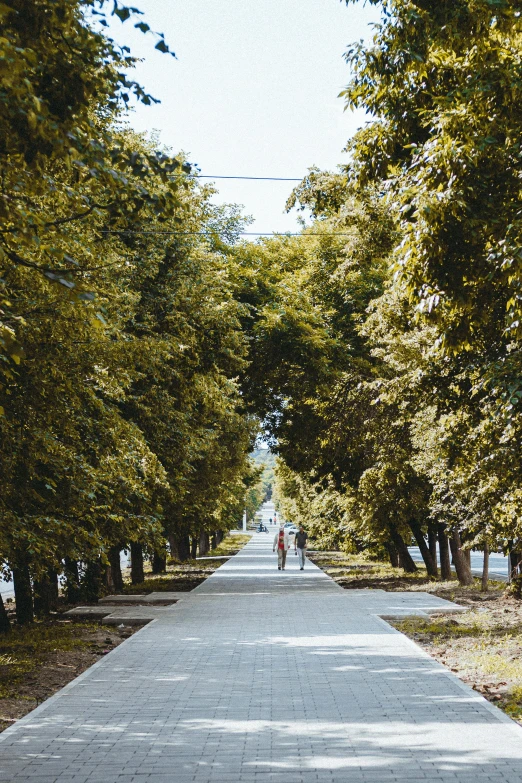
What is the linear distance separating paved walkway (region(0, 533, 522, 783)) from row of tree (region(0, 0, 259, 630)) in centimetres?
168

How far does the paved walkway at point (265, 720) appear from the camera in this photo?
5887 millimetres

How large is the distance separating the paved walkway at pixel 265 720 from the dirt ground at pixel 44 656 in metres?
0.38

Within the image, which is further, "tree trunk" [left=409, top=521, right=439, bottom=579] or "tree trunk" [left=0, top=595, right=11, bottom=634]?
"tree trunk" [left=409, top=521, right=439, bottom=579]

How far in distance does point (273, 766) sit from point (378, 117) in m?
6.52

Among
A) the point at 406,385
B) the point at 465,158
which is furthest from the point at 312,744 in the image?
the point at 406,385

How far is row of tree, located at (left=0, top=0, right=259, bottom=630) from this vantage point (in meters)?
5.27

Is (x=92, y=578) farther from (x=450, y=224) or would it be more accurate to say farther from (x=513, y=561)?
(x=450, y=224)

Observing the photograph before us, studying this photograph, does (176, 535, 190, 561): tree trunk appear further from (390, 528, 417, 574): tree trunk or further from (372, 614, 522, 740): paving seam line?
(372, 614, 522, 740): paving seam line

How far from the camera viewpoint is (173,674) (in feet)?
32.5

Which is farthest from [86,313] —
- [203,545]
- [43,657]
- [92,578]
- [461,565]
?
[203,545]

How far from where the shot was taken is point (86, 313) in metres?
6.21

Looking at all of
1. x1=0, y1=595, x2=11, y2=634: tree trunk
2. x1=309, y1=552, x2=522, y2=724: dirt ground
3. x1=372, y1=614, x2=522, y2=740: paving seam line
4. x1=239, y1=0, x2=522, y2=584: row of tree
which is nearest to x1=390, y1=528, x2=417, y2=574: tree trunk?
x1=309, y1=552, x2=522, y2=724: dirt ground

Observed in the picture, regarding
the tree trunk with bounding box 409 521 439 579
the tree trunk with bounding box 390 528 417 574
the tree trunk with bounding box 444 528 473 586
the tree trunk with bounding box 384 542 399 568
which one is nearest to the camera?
the tree trunk with bounding box 444 528 473 586

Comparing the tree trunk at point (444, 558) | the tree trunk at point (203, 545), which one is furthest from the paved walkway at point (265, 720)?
the tree trunk at point (203, 545)
